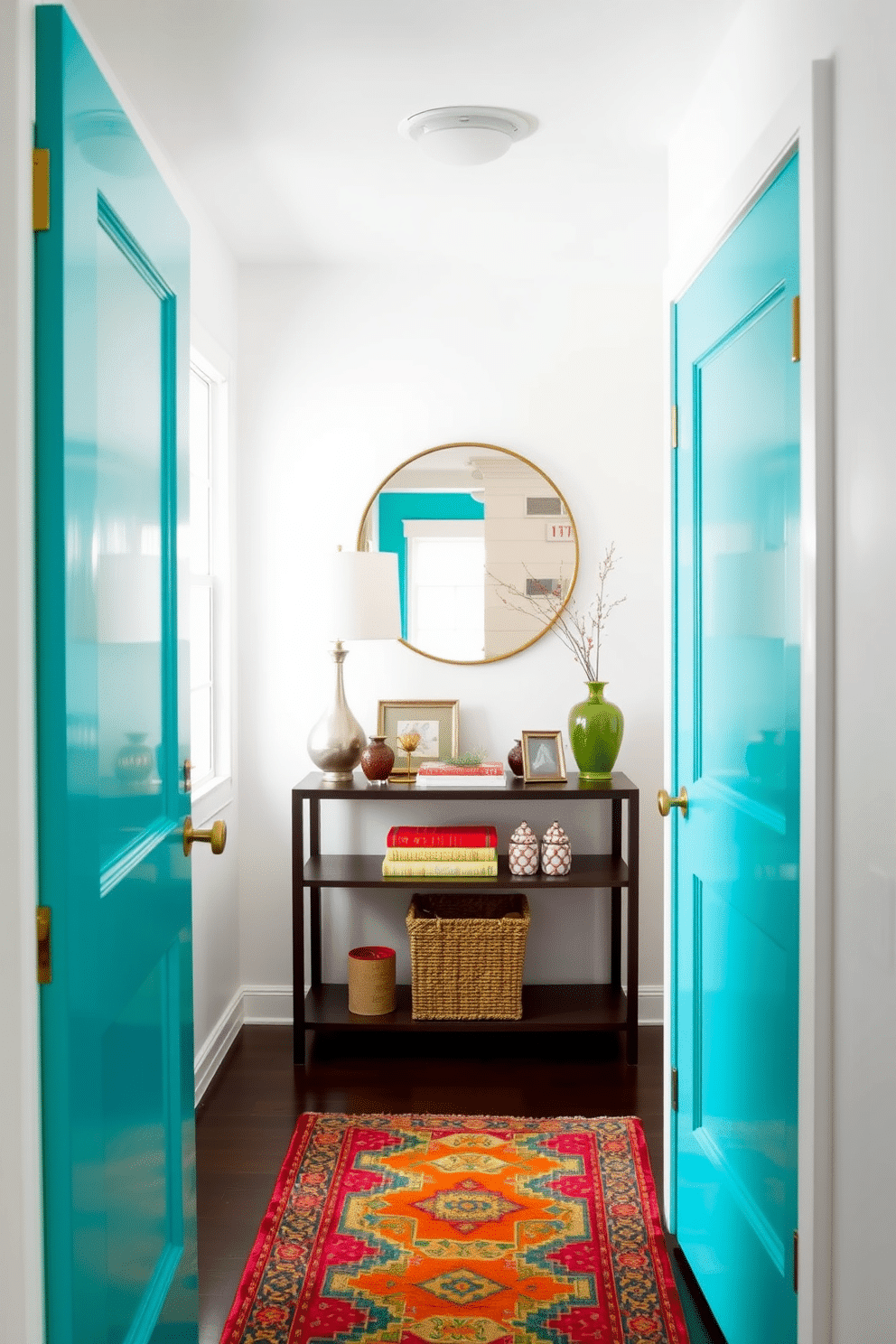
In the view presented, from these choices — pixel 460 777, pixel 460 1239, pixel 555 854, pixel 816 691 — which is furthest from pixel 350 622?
pixel 816 691

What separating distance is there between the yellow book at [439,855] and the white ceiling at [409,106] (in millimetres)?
1919

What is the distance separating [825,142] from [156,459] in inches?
42.3

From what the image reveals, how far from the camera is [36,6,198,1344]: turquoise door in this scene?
4.17 ft

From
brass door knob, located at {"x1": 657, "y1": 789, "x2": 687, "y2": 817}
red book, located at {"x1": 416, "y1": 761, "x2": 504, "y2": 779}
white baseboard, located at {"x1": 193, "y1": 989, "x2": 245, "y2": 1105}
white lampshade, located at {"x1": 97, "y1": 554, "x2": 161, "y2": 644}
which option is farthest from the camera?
red book, located at {"x1": 416, "y1": 761, "x2": 504, "y2": 779}

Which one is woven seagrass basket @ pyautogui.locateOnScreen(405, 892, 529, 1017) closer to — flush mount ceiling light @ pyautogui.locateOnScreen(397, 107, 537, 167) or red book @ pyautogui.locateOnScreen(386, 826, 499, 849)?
red book @ pyautogui.locateOnScreen(386, 826, 499, 849)

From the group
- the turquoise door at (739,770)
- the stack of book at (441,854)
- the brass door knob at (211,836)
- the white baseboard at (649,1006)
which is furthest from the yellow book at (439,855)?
the brass door knob at (211,836)

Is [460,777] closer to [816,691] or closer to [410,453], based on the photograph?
[410,453]

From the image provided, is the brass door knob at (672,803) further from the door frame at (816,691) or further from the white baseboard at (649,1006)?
the white baseboard at (649,1006)

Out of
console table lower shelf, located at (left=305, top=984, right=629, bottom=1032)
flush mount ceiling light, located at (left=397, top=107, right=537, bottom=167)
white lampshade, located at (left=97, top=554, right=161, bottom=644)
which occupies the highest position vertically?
flush mount ceiling light, located at (left=397, top=107, right=537, bottom=167)

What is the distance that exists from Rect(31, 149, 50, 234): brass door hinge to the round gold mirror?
8.53 feet

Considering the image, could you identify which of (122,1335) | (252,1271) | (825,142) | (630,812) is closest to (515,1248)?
(252,1271)

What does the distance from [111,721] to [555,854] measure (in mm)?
2268

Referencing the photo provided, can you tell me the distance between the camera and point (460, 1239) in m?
2.47

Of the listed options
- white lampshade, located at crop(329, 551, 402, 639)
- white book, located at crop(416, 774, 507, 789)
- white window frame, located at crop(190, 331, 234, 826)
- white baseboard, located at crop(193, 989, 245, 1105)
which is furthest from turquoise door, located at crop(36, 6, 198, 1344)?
white window frame, located at crop(190, 331, 234, 826)
